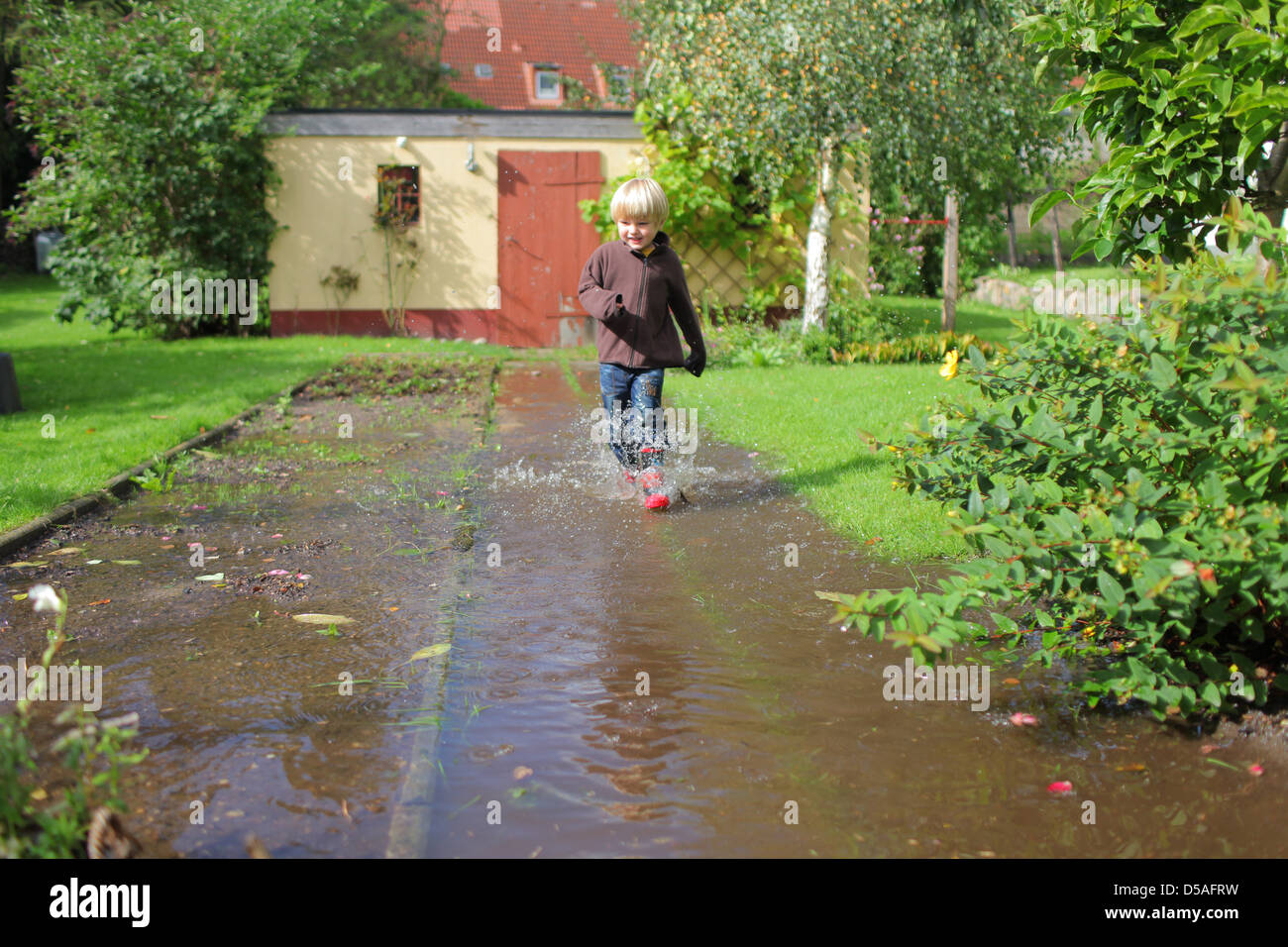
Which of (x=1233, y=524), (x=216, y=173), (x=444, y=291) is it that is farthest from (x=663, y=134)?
(x=1233, y=524)

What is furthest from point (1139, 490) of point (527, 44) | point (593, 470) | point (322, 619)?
point (527, 44)

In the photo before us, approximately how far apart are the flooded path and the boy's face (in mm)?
1581

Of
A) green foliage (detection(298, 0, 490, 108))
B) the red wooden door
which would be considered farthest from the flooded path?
green foliage (detection(298, 0, 490, 108))

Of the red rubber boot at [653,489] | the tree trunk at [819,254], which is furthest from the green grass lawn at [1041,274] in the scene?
the red rubber boot at [653,489]

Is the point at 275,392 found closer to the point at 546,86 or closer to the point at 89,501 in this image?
the point at 89,501

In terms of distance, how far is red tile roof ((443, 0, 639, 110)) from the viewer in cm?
3719

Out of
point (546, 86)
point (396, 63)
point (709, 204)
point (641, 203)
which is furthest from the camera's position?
point (546, 86)

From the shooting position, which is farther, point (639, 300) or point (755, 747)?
point (639, 300)

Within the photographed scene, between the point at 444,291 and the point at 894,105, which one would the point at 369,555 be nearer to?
the point at 894,105

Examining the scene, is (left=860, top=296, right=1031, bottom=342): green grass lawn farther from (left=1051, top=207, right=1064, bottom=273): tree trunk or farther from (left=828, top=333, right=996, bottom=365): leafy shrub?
(left=1051, top=207, right=1064, bottom=273): tree trunk

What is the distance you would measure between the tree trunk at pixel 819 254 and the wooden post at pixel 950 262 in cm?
150

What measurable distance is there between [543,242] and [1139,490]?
13486 millimetres

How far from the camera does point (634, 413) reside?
641cm

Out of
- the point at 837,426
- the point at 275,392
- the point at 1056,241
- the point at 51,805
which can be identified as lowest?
the point at 51,805
